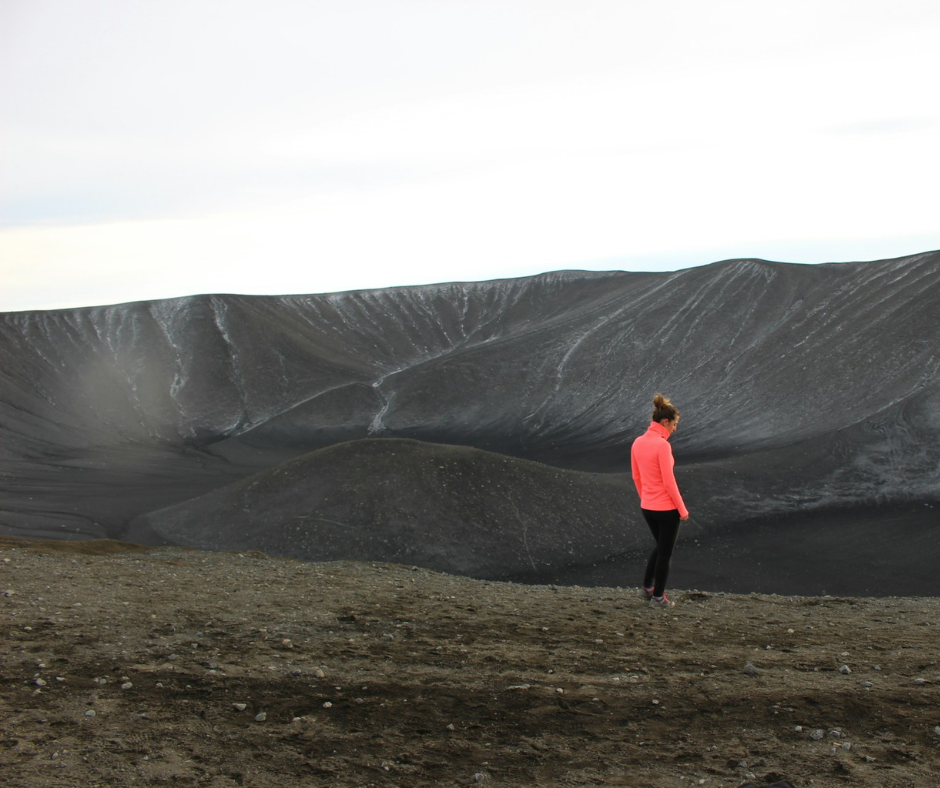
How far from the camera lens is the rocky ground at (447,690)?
5.52m

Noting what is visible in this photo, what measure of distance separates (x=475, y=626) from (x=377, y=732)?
119 inches

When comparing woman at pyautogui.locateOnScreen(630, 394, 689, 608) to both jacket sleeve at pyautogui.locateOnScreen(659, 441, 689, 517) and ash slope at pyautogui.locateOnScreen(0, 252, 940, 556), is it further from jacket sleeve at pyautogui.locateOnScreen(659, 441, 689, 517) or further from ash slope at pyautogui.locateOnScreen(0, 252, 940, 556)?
ash slope at pyautogui.locateOnScreen(0, 252, 940, 556)

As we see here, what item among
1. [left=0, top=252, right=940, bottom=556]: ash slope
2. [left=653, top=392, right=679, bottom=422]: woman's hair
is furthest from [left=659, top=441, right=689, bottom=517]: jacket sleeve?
[left=0, top=252, right=940, bottom=556]: ash slope

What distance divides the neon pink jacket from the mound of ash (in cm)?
1449

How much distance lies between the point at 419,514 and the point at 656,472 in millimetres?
16734

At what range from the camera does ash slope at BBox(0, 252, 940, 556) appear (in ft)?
105

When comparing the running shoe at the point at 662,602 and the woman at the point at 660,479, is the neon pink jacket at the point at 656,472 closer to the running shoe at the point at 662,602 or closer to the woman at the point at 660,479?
the woman at the point at 660,479

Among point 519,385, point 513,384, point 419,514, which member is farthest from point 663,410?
point 513,384

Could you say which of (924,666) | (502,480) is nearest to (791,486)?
→ (502,480)

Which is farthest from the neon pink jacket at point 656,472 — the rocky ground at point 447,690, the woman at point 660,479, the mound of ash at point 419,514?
the mound of ash at point 419,514

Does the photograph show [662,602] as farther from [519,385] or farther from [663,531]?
[519,385]

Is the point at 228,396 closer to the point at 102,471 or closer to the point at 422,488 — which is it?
the point at 102,471

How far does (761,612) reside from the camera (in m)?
10.1

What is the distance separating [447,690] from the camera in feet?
22.6
